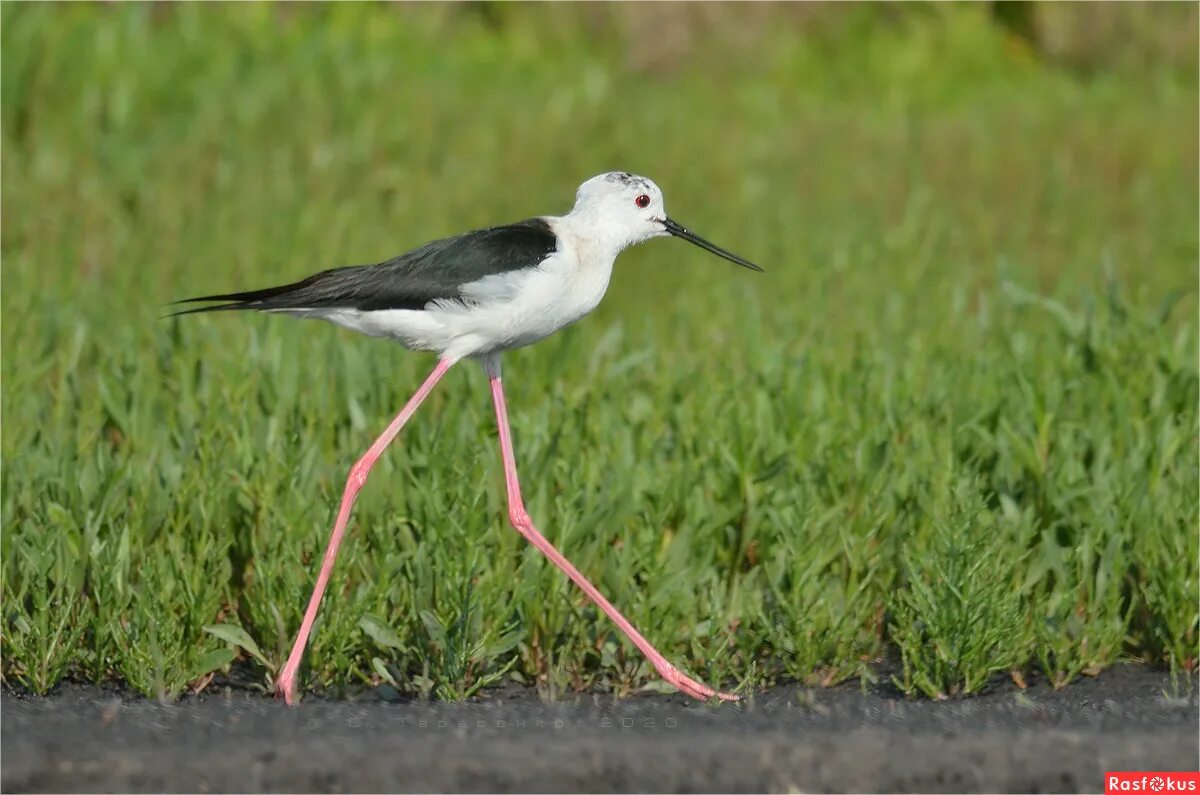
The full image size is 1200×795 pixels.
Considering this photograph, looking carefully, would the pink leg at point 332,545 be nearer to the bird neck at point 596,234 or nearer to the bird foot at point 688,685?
the bird neck at point 596,234

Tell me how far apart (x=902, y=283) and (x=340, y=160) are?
11.7 ft

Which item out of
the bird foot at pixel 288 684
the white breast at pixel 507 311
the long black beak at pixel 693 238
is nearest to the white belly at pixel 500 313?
the white breast at pixel 507 311

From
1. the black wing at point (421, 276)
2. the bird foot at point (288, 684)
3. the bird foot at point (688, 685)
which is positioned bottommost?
the bird foot at point (688, 685)

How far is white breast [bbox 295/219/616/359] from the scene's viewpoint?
4.61 metres

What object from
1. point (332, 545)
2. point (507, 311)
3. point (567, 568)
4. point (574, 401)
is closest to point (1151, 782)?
point (567, 568)

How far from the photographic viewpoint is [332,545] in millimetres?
4711

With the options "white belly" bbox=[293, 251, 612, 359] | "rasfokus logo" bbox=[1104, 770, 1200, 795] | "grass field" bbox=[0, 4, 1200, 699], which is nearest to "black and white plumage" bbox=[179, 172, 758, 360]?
"white belly" bbox=[293, 251, 612, 359]

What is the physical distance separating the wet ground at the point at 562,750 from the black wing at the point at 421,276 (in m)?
1.14

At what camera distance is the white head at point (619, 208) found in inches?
189

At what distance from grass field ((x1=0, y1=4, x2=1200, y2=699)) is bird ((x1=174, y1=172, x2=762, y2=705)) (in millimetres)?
190

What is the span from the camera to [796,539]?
16.5 ft

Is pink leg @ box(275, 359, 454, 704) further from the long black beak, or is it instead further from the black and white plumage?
the long black beak

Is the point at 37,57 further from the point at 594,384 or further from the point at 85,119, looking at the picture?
the point at 594,384

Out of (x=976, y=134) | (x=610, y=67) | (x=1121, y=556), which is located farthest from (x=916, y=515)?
(x=610, y=67)
